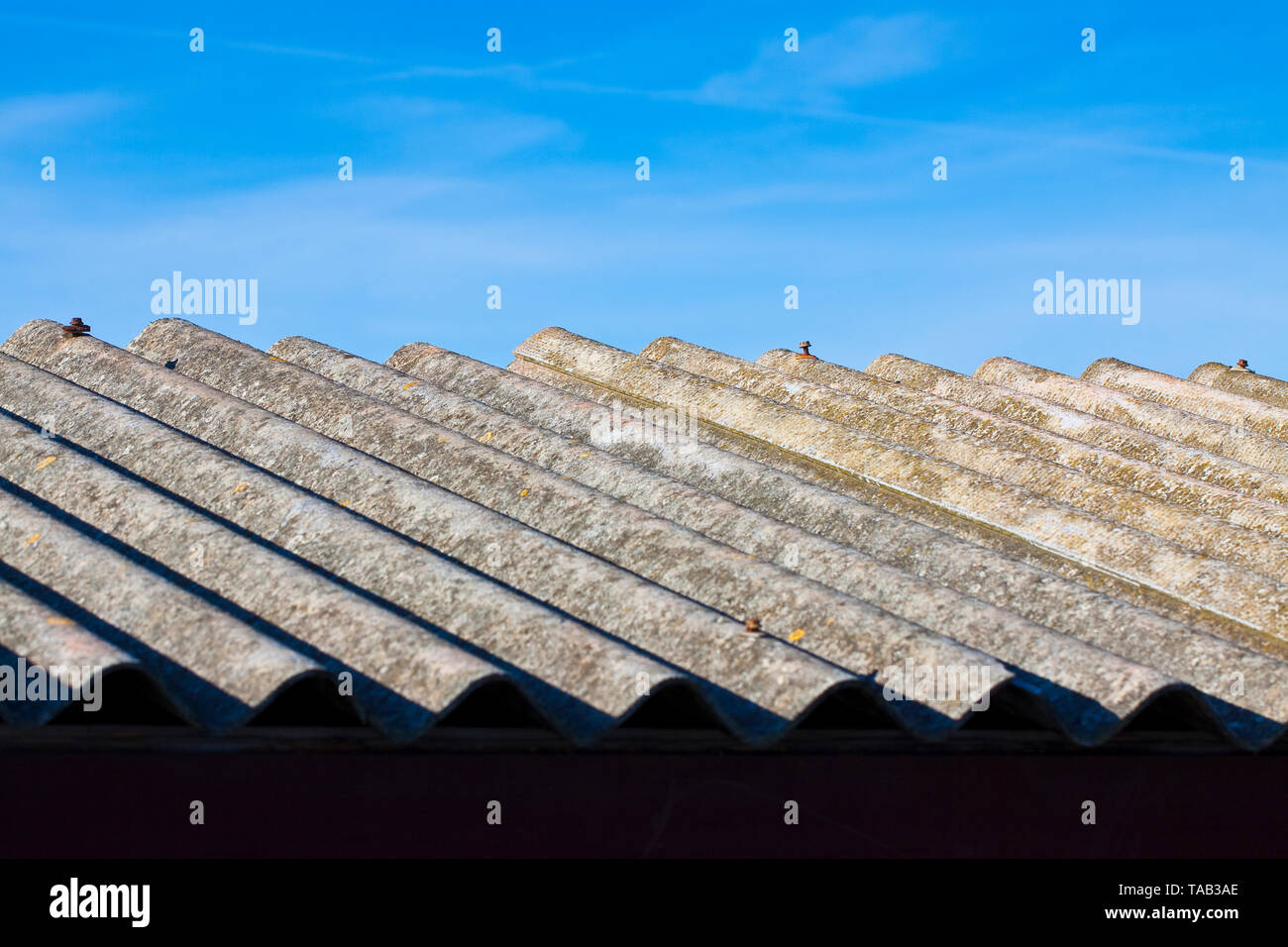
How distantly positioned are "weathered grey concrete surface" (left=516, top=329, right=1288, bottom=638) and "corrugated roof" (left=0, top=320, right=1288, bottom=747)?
0.8 inches

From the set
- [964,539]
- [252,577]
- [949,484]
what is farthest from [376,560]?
[949,484]

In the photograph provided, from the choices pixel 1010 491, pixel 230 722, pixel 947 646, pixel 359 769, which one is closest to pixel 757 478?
pixel 1010 491

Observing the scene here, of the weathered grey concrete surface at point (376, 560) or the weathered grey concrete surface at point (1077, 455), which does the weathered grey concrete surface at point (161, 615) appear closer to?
the weathered grey concrete surface at point (376, 560)

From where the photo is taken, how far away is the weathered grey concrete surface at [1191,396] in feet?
29.2

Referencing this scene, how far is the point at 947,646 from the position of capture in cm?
454

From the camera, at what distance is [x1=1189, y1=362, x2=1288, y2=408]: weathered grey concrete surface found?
Answer: 9.98 metres

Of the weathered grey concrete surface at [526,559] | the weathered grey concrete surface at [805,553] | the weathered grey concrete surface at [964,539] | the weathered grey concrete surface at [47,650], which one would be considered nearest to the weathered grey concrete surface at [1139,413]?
the weathered grey concrete surface at [964,539]

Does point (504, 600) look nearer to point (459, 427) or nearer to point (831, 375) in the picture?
point (459, 427)

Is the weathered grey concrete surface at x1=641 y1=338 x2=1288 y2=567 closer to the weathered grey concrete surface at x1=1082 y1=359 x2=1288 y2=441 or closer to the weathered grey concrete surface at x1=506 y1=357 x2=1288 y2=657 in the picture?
the weathered grey concrete surface at x1=506 y1=357 x2=1288 y2=657

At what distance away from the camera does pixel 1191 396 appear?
9641 mm

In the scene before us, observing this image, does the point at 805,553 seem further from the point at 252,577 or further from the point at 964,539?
the point at 252,577

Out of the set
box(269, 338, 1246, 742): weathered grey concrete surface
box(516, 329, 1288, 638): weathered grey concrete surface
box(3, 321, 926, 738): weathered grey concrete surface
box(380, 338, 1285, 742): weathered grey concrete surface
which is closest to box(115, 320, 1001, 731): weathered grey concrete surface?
box(3, 321, 926, 738): weathered grey concrete surface

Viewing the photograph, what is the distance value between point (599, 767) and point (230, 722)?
118cm
